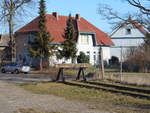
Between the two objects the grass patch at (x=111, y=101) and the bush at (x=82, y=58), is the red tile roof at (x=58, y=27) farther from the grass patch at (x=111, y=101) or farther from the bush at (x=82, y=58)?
the grass patch at (x=111, y=101)

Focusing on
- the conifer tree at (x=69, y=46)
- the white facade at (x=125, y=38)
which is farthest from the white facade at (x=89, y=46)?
the white facade at (x=125, y=38)

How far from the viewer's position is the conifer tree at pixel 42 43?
4494cm

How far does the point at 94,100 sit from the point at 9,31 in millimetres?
35357

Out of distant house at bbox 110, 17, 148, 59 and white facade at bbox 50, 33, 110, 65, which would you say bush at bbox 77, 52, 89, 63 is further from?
distant house at bbox 110, 17, 148, 59

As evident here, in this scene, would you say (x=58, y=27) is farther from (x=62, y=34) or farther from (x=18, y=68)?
(x=18, y=68)

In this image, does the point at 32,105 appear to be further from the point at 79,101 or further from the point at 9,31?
the point at 9,31

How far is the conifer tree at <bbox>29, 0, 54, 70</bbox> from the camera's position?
1769 inches

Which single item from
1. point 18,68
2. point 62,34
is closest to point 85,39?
point 62,34

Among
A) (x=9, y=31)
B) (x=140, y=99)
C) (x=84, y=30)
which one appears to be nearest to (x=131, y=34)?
(x=84, y=30)

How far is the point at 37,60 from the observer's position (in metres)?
52.2

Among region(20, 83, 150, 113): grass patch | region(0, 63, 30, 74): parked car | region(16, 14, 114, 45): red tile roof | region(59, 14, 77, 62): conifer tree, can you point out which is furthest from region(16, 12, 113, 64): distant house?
region(20, 83, 150, 113): grass patch

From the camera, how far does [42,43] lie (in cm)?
4478

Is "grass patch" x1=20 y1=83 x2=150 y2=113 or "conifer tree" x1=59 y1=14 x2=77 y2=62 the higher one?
"conifer tree" x1=59 y1=14 x2=77 y2=62

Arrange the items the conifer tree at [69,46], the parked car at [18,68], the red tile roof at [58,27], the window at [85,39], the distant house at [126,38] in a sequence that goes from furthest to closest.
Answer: the distant house at [126,38] < the window at [85,39] < the red tile roof at [58,27] < the conifer tree at [69,46] < the parked car at [18,68]
